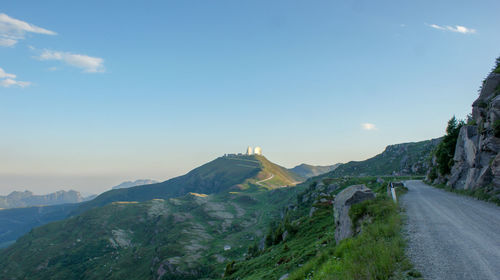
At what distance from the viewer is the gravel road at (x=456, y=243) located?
1005 cm

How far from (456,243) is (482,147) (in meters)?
27.1

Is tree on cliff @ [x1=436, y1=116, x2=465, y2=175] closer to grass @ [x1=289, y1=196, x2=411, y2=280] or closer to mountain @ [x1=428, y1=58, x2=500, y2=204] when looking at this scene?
mountain @ [x1=428, y1=58, x2=500, y2=204]

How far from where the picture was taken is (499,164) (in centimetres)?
2586

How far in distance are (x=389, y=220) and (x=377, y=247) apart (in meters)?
5.66

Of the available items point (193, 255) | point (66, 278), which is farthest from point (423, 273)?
point (66, 278)

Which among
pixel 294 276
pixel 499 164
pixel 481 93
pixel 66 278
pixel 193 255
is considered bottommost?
pixel 66 278

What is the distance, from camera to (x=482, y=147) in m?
32.2

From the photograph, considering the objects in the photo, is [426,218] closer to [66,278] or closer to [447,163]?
[447,163]

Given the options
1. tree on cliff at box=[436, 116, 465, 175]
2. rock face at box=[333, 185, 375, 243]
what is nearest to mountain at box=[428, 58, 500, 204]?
tree on cliff at box=[436, 116, 465, 175]

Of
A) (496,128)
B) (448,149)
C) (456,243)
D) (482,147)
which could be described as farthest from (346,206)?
(448,149)

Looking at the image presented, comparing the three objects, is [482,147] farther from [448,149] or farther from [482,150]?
[448,149]

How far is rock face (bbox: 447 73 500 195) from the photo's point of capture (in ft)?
95.1

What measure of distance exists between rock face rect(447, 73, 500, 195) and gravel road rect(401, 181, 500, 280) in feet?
30.1

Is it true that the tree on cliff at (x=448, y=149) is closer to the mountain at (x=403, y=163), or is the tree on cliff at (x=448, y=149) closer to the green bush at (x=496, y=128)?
the green bush at (x=496, y=128)
